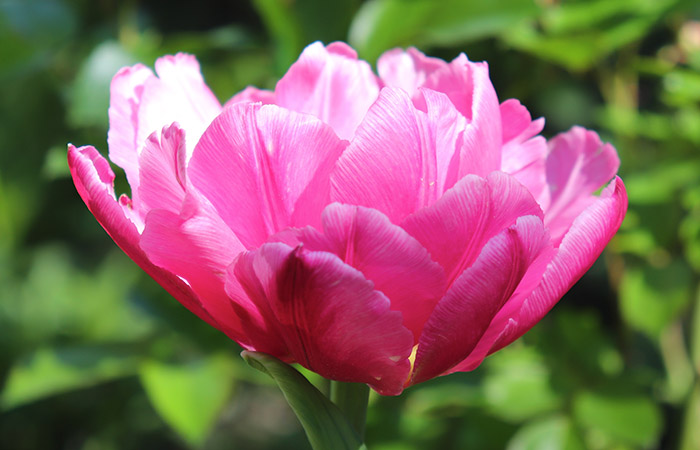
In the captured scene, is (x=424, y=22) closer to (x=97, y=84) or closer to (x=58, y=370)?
(x=97, y=84)

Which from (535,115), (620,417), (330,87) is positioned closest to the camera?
(330,87)

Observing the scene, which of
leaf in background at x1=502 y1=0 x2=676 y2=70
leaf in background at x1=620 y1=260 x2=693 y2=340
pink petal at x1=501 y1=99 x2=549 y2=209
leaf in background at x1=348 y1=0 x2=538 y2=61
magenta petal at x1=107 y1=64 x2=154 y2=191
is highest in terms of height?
magenta petal at x1=107 y1=64 x2=154 y2=191

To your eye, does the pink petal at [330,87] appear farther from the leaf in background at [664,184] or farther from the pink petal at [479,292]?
the leaf in background at [664,184]

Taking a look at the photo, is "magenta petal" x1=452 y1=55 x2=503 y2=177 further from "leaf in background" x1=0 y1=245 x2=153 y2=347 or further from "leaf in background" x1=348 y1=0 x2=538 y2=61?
"leaf in background" x1=0 y1=245 x2=153 y2=347

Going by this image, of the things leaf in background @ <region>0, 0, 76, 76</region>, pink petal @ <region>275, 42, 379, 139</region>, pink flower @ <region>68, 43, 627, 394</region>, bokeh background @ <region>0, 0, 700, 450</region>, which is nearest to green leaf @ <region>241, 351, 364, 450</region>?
pink flower @ <region>68, 43, 627, 394</region>

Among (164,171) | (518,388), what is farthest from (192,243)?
(518,388)

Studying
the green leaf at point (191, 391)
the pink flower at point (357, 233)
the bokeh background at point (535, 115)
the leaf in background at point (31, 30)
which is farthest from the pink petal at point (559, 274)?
the leaf in background at point (31, 30)

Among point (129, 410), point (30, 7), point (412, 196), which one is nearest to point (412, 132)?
point (412, 196)
